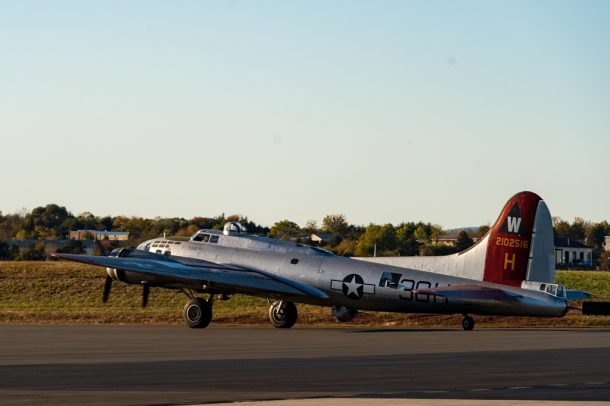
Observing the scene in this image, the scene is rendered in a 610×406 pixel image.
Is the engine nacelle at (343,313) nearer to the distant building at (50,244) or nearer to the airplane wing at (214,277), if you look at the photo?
the airplane wing at (214,277)

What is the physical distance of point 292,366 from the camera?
2517 cm

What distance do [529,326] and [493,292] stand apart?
891cm

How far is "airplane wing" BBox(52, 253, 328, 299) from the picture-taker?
41125mm

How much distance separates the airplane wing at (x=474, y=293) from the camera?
3794 centimetres

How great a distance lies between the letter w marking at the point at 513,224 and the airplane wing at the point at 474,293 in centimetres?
251

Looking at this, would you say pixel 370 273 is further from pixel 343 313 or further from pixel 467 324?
pixel 343 313

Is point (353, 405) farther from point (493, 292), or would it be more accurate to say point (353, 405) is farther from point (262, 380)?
point (493, 292)

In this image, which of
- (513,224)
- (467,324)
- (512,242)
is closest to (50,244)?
(467,324)

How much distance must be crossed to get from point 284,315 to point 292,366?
18.3 metres

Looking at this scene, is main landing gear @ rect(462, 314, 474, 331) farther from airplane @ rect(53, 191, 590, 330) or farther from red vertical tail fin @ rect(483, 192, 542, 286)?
red vertical tail fin @ rect(483, 192, 542, 286)

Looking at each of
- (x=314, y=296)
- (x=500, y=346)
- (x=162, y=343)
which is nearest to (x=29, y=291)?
(x=314, y=296)

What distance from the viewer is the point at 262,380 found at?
2209 cm

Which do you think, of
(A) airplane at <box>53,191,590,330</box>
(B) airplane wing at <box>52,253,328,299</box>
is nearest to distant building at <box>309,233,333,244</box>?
(A) airplane at <box>53,191,590,330</box>

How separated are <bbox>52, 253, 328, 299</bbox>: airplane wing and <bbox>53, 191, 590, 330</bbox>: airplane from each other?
38 millimetres
